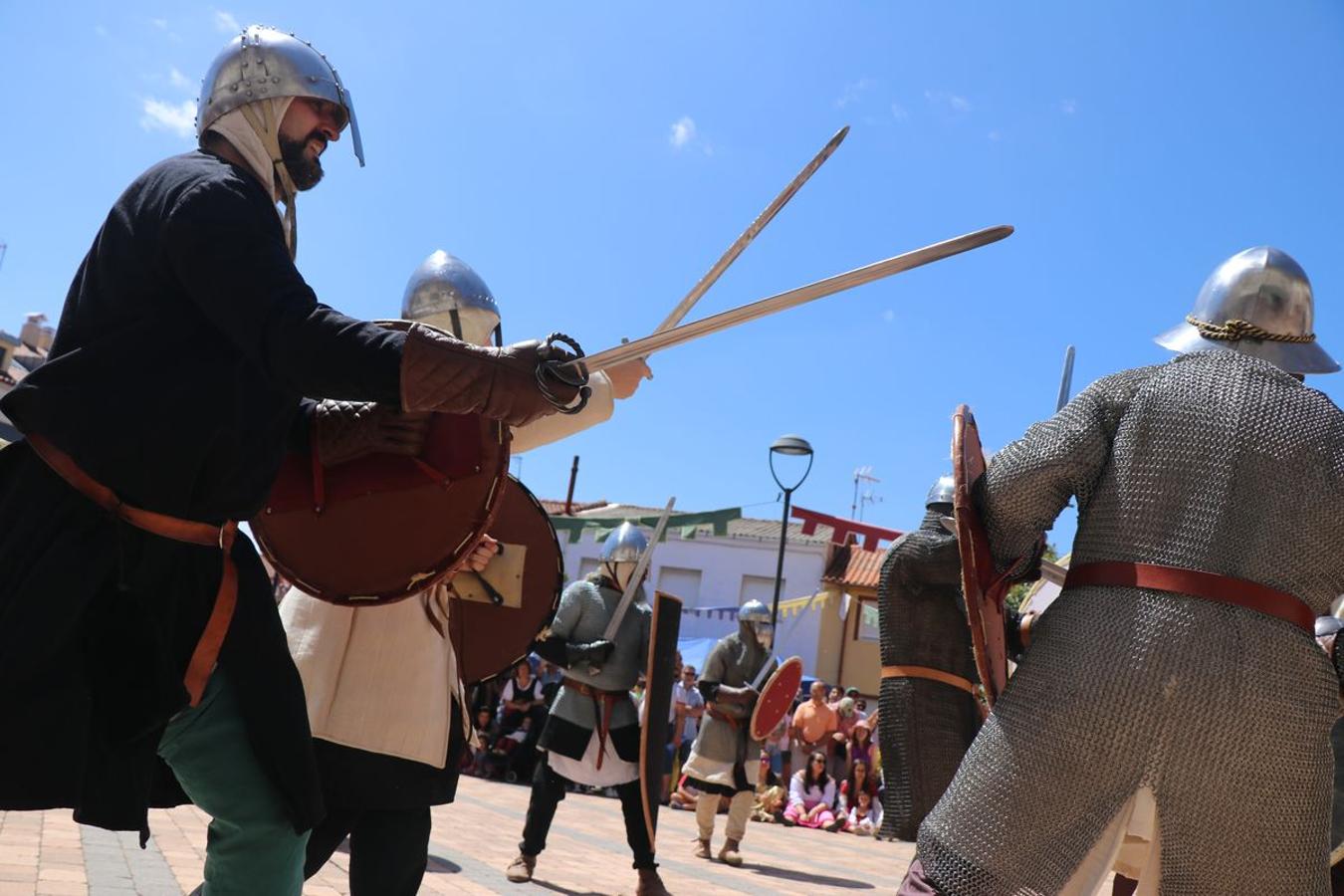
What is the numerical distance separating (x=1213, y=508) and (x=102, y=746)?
202 centimetres

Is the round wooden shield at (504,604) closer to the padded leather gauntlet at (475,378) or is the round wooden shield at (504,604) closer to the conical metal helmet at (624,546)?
the padded leather gauntlet at (475,378)

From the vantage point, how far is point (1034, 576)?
9.32 feet

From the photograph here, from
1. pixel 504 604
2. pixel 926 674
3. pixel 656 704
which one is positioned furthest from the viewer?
pixel 656 704

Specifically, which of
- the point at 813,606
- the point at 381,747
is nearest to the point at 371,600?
the point at 381,747

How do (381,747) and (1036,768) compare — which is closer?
(1036,768)

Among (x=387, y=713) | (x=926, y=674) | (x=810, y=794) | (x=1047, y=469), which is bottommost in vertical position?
(x=810, y=794)

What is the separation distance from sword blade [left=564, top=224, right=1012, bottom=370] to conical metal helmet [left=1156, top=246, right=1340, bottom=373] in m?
1.20

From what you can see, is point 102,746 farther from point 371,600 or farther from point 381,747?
point 381,747

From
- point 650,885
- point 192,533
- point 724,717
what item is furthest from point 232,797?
point 724,717

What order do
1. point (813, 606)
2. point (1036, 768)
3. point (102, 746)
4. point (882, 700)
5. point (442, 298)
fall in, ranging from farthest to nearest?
1. point (813, 606)
2. point (442, 298)
3. point (882, 700)
4. point (1036, 768)
5. point (102, 746)

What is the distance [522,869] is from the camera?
533 centimetres

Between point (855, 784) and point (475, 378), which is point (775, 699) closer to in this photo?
point (855, 784)

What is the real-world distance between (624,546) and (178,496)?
495 centimetres

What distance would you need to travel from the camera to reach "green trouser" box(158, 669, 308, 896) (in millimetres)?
1886
